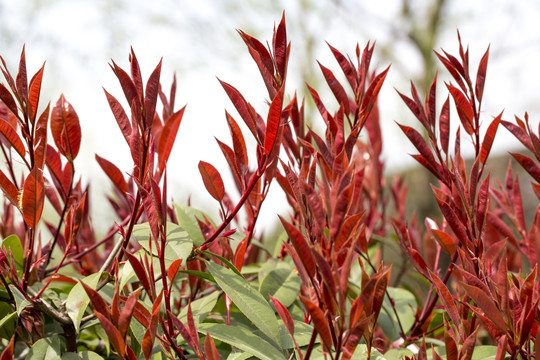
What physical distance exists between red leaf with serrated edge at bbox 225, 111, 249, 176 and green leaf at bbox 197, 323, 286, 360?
0.66 feet

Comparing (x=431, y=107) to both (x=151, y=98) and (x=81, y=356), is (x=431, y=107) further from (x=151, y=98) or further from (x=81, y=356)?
(x=81, y=356)

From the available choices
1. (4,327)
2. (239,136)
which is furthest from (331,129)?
(4,327)

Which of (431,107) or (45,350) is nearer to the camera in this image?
(45,350)

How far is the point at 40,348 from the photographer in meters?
0.62

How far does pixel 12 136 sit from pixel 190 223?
31cm

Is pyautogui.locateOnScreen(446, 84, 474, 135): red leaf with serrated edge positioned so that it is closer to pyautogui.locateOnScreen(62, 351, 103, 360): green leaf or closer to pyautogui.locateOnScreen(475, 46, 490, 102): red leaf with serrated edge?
pyautogui.locateOnScreen(475, 46, 490, 102): red leaf with serrated edge

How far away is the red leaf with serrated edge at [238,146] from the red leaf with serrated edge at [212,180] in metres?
0.04

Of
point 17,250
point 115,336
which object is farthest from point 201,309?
point 17,250

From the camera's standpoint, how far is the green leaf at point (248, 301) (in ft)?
2.00

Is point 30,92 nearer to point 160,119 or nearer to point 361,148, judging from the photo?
point 160,119

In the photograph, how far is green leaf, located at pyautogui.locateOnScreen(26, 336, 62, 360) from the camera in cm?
61

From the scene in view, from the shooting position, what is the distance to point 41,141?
0.66 meters

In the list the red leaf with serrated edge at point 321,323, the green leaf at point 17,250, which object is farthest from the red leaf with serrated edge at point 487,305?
the green leaf at point 17,250

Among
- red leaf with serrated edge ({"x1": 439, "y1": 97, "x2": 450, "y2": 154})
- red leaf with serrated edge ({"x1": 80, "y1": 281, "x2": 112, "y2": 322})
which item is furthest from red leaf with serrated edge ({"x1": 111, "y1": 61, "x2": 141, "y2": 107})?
red leaf with serrated edge ({"x1": 439, "y1": 97, "x2": 450, "y2": 154})
